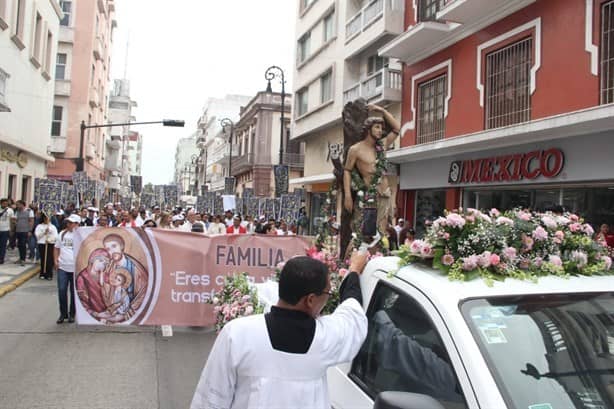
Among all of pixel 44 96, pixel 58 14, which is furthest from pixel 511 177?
pixel 58 14

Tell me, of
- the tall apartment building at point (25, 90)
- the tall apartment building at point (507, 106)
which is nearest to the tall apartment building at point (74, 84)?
the tall apartment building at point (25, 90)

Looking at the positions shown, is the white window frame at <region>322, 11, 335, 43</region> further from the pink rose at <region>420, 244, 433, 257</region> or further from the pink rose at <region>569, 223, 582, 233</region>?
the pink rose at <region>420, 244, 433, 257</region>

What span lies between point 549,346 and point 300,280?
1.03 meters

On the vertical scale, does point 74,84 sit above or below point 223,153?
above

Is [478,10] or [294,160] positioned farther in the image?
[294,160]

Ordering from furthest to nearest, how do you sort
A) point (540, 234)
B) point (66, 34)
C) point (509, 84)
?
point (66, 34) < point (509, 84) < point (540, 234)

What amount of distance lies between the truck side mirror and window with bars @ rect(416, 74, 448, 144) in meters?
15.7

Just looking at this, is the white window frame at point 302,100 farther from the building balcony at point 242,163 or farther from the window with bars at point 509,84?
the window with bars at point 509,84

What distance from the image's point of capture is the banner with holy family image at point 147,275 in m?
7.69

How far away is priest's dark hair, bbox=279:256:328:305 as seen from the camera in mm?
2094

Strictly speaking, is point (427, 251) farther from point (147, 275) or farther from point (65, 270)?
point (65, 270)

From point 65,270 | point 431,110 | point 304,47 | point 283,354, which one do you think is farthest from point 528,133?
point 304,47

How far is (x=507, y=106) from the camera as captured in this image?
14008mm

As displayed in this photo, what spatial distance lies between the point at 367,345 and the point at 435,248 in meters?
0.61
